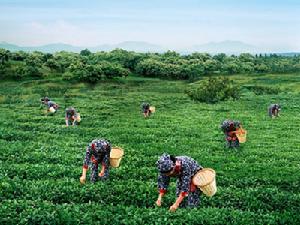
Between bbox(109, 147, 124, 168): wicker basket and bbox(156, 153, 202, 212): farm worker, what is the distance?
3810 mm

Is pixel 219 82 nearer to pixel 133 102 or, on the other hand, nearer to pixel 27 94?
pixel 133 102

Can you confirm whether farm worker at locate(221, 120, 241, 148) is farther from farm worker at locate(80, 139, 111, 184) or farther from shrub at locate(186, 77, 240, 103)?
shrub at locate(186, 77, 240, 103)

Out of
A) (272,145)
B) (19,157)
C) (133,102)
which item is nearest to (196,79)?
(133,102)

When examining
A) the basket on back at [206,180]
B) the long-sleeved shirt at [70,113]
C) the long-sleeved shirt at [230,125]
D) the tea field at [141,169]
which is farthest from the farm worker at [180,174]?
the long-sleeved shirt at [70,113]

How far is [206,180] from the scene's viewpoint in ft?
43.2

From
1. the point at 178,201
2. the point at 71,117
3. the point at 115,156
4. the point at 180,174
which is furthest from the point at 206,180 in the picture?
the point at 71,117

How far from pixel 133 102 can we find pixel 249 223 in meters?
42.7

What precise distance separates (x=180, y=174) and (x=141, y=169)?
6.32 m

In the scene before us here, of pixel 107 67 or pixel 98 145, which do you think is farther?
pixel 107 67

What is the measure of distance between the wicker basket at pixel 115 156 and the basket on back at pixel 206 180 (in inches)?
185

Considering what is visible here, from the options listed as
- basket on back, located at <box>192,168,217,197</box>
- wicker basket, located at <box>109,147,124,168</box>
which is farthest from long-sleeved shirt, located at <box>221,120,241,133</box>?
basket on back, located at <box>192,168,217,197</box>

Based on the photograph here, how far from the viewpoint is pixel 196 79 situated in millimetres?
102000

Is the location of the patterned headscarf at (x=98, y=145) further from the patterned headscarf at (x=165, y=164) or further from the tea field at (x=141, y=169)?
the patterned headscarf at (x=165, y=164)

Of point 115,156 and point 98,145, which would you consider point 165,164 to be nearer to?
point 98,145
